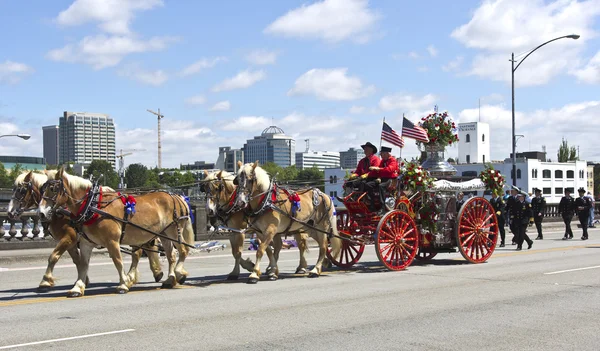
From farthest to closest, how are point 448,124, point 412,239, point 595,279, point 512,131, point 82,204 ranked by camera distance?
point 512,131 < point 448,124 < point 412,239 < point 595,279 < point 82,204

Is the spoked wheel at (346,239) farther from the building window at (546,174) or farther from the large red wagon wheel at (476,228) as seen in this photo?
the building window at (546,174)

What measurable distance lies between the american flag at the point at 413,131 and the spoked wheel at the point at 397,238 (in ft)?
9.40

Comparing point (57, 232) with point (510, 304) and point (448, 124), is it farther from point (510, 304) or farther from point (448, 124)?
point (448, 124)

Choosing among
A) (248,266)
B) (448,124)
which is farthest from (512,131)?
(248,266)

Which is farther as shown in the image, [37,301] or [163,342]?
[37,301]

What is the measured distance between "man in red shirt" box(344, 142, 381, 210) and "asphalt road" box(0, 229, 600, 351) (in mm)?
1767

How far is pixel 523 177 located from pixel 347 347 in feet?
364

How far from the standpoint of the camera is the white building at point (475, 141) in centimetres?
12938

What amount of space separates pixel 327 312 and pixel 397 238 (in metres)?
5.19

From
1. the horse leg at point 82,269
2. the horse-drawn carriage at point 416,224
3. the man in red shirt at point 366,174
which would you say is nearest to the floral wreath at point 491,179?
the horse-drawn carriage at point 416,224

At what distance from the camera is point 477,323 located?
28.6 ft

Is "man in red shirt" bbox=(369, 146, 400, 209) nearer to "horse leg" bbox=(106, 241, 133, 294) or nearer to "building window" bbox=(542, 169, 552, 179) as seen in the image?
"horse leg" bbox=(106, 241, 133, 294)

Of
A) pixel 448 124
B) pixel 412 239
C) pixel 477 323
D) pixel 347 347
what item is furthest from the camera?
pixel 448 124

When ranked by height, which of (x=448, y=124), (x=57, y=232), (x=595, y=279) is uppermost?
(x=448, y=124)
